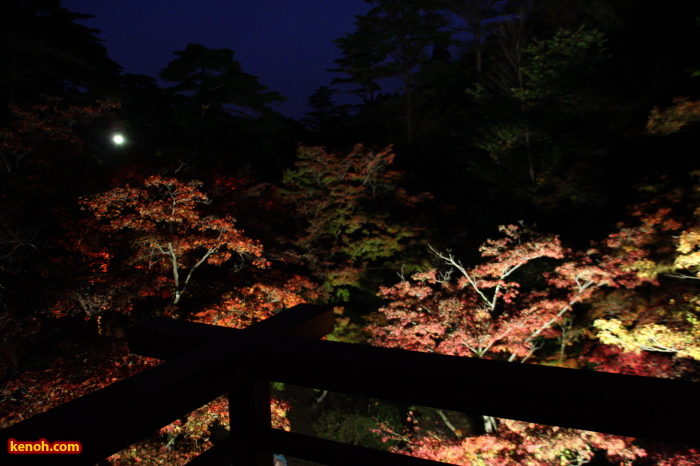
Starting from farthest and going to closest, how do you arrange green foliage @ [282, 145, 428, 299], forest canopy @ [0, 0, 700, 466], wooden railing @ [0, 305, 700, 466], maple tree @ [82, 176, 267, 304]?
1. green foliage @ [282, 145, 428, 299]
2. maple tree @ [82, 176, 267, 304]
3. forest canopy @ [0, 0, 700, 466]
4. wooden railing @ [0, 305, 700, 466]

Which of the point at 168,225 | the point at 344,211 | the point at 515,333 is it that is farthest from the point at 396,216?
the point at 168,225

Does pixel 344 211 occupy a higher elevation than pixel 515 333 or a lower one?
higher

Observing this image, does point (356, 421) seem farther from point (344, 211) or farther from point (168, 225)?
point (168, 225)

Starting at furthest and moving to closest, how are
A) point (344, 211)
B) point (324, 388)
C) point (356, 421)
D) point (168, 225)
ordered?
point (344, 211) < point (356, 421) < point (168, 225) < point (324, 388)

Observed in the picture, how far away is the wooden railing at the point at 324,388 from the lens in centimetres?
57

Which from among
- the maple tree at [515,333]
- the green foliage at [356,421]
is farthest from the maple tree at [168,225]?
the green foliage at [356,421]

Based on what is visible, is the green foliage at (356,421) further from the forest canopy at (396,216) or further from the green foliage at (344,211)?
the green foliage at (344,211)

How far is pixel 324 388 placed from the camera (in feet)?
2.45

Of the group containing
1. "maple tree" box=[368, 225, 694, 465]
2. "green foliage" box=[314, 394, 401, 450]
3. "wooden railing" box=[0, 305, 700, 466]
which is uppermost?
"wooden railing" box=[0, 305, 700, 466]

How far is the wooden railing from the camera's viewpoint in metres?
0.57

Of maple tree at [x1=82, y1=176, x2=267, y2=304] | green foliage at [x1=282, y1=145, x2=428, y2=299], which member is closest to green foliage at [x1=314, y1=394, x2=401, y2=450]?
green foliage at [x1=282, y1=145, x2=428, y2=299]

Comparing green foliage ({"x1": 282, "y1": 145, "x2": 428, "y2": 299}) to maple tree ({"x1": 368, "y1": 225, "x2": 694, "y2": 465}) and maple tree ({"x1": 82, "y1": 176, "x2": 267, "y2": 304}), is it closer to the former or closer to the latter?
maple tree ({"x1": 368, "y1": 225, "x2": 694, "y2": 465})

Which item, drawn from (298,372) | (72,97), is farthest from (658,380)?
(72,97)

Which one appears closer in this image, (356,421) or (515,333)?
(515,333)
